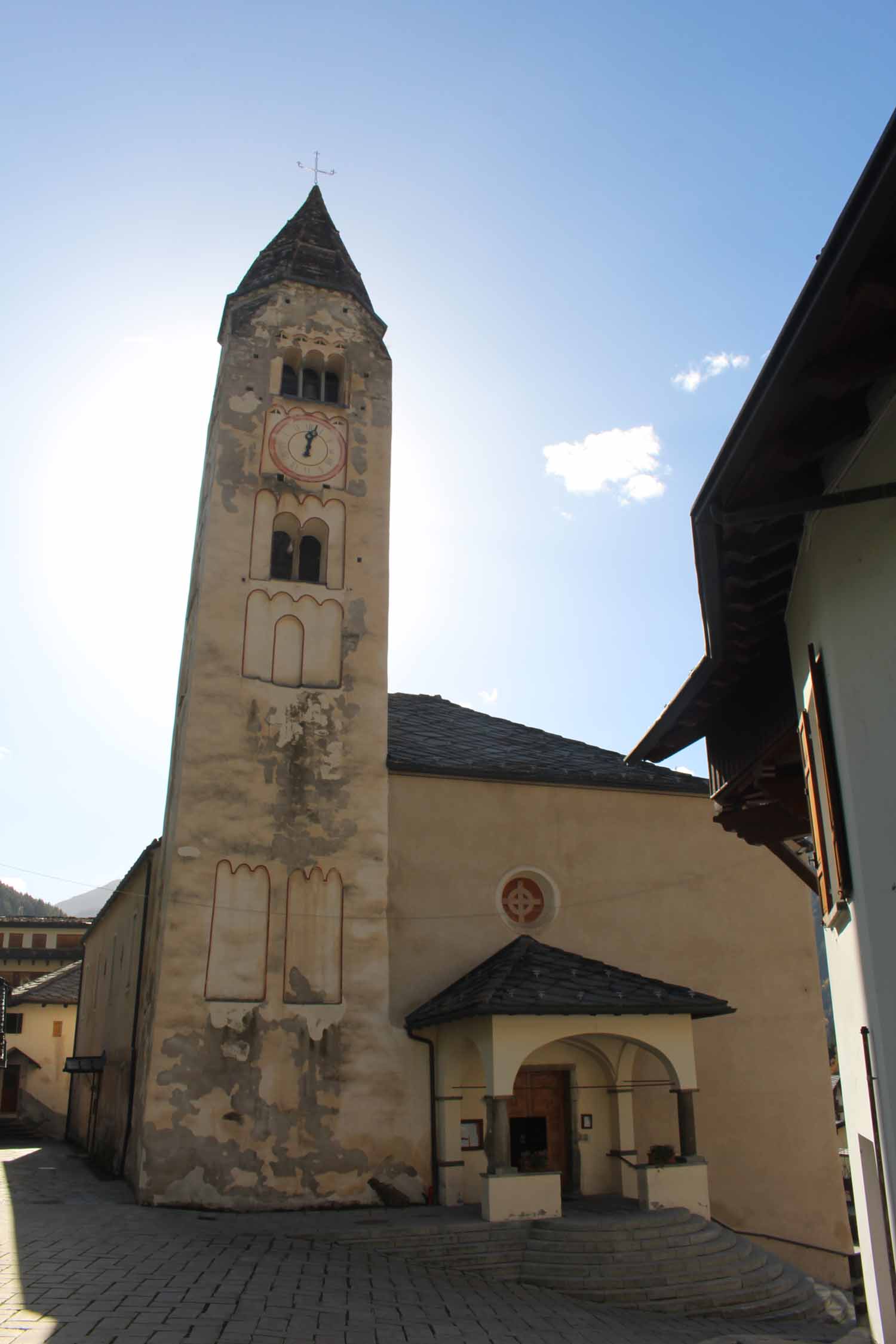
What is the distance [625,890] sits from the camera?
61.0ft

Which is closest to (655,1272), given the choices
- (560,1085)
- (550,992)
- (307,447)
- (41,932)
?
(550,992)

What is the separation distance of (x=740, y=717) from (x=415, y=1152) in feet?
34.9

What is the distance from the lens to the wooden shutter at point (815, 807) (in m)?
6.75

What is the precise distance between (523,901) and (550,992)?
3414 mm

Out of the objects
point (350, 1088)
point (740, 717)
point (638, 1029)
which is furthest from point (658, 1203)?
point (740, 717)

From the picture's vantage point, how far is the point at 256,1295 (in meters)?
10.0

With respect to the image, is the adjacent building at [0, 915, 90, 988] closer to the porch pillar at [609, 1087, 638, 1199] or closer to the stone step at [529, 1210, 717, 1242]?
the porch pillar at [609, 1087, 638, 1199]

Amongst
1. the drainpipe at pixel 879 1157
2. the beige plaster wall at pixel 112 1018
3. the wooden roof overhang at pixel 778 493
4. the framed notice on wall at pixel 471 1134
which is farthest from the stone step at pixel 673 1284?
the beige plaster wall at pixel 112 1018

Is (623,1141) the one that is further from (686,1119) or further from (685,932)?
(685,932)

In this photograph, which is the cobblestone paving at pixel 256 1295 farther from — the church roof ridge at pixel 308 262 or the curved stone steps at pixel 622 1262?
the church roof ridge at pixel 308 262

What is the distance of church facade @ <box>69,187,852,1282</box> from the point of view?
15203mm

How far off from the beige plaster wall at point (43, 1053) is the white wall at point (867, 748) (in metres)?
42.4

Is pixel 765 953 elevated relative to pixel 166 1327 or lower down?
elevated

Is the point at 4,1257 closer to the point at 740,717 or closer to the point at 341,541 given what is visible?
the point at 740,717
